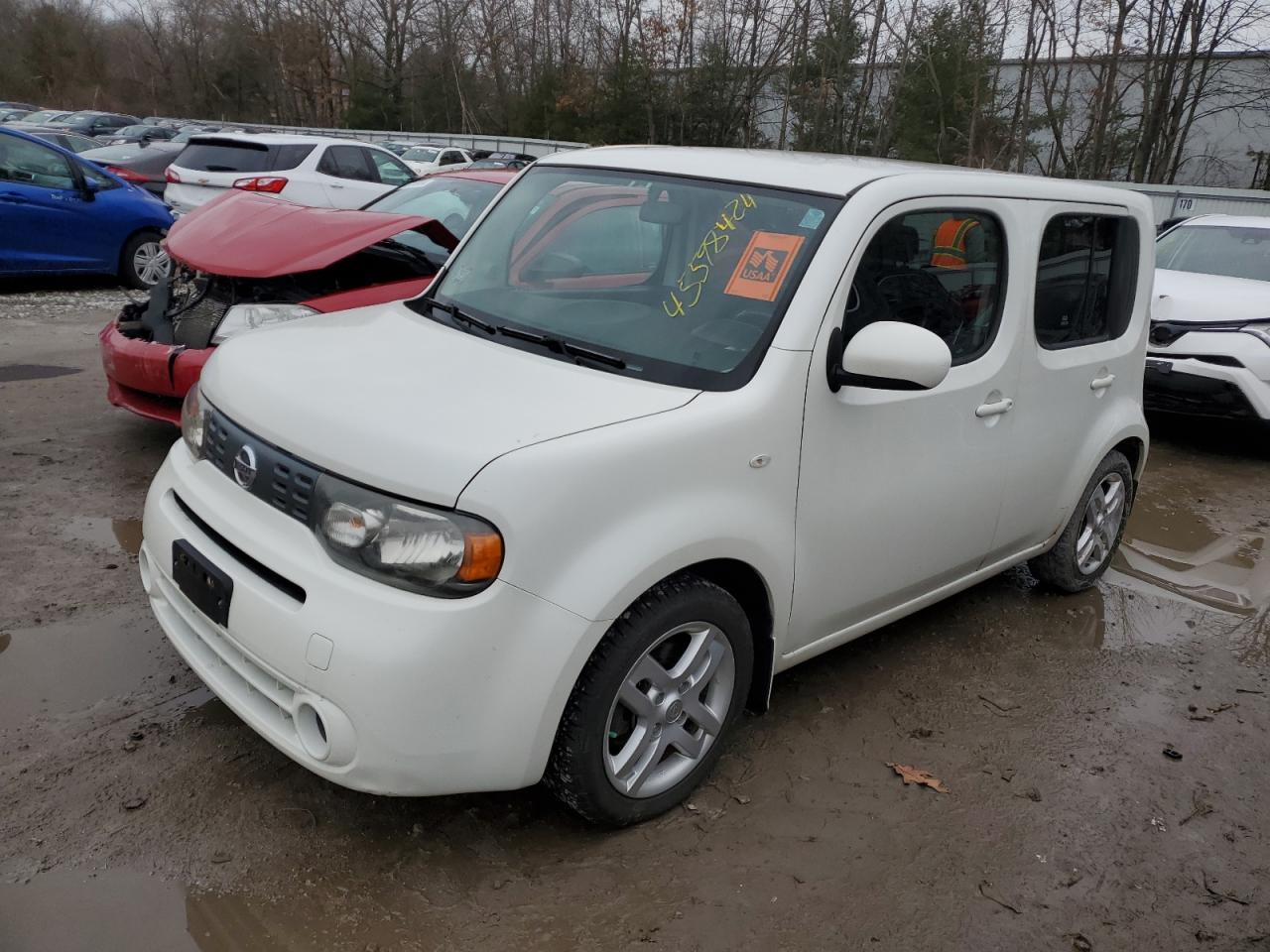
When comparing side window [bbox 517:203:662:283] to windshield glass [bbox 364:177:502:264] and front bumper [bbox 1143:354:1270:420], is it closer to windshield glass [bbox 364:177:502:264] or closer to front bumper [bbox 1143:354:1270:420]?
windshield glass [bbox 364:177:502:264]

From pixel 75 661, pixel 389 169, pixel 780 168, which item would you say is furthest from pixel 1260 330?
pixel 389 169

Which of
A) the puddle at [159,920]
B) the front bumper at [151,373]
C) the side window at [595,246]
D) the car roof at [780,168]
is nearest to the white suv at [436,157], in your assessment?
the front bumper at [151,373]

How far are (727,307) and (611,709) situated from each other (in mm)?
1200

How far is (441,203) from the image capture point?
20.5 feet

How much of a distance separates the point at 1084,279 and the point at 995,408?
2.97 ft

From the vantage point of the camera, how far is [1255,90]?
25500mm

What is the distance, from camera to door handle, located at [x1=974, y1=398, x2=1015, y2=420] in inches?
132

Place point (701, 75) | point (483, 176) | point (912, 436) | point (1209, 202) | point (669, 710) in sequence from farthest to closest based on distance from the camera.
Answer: point (701, 75) → point (1209, 202) → point (483, 176) → point (912, 436) → point (669, 710)

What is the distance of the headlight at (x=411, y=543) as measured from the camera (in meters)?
2.21

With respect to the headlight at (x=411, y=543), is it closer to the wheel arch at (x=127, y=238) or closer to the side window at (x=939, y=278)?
the side window at (x=939, y=278)

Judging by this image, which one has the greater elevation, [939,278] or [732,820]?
[939,278]

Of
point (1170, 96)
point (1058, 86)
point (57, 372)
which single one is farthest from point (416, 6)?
point (57, 372)

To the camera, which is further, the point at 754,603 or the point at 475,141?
the point at 475,141

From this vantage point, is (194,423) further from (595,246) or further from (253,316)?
(253,316)
